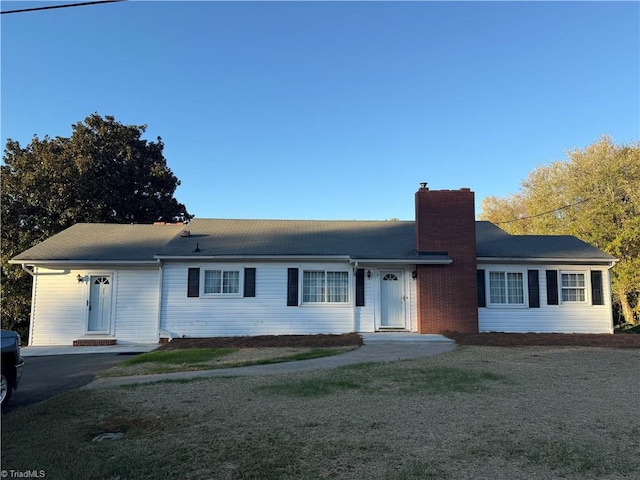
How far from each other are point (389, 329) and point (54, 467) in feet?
42.1

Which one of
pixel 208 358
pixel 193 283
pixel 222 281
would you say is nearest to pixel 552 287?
pixel 222 281

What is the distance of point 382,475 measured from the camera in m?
3.89

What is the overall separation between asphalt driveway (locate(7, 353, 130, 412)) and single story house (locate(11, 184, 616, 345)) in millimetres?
2850

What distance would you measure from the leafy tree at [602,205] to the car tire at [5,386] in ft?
88.6

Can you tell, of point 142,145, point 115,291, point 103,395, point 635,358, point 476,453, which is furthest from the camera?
point 142,145

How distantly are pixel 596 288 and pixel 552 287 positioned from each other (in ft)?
5.25

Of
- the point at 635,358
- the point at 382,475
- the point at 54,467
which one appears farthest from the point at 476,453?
the point at 635,358

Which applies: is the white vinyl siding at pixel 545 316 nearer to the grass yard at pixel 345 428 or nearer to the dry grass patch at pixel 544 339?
the dry grass patch at pixel 544 339

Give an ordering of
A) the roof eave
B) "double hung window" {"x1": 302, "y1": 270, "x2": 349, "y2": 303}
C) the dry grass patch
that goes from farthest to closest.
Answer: "double hung window" {"x1": 302, "y1": 270, "x2": 349, "y2": 303} → the roof eave → the dry grass patch

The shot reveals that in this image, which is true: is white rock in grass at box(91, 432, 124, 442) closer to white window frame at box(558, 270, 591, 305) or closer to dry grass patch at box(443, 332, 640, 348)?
dry grass patch at box(443, 332, 640, 348)

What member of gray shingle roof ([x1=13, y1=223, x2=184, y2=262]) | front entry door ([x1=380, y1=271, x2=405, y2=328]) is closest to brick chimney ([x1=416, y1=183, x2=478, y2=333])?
front entry door ([x1=380, y1=271, x2=405, y2=328])

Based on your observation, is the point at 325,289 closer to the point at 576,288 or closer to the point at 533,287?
the point at 533,287

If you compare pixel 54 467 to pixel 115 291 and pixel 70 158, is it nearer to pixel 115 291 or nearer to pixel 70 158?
pixel 115 291

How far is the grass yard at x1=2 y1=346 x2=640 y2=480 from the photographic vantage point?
13.3 feet
